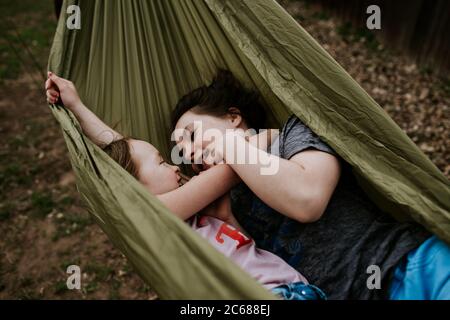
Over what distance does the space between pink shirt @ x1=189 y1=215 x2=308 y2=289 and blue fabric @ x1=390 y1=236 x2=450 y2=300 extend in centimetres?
25

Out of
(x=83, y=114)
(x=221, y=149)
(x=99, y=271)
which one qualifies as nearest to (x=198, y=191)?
(x=221, y=149)

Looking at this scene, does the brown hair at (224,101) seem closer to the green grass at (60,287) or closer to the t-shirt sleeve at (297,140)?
the t-shirt sleeve at (297,140)

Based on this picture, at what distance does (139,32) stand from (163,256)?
1056mm

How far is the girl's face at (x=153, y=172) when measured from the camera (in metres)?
1.36

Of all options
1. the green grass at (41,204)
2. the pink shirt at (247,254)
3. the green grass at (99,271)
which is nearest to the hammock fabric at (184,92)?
the pink shirt at (247,254)


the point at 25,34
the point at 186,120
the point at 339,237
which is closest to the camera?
the point at 339,237

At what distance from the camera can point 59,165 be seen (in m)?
2.92

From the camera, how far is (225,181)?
125cm

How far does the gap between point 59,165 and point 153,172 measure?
1.78 metres

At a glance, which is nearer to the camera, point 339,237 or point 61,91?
point 339,237

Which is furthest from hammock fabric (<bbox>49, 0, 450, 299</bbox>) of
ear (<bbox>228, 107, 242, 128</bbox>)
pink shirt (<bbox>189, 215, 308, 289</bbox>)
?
pink shirt (<bbox>189, 215, 308, 289</bbox>)

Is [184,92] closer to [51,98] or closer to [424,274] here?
[51,98]

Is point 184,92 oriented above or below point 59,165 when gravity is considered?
above

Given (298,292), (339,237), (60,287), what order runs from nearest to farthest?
(298,292), (339,237), (60,287)
